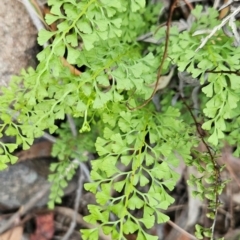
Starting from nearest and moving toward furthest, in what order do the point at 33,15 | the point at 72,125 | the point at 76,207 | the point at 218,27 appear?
the point at 218,27, the point at 33,15, the point at 72,125, the point at 76,207

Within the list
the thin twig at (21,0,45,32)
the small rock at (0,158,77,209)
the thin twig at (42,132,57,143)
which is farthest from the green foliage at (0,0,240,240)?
the small rock at (0,158,77,209)

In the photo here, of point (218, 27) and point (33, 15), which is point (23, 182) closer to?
point (33, 15)

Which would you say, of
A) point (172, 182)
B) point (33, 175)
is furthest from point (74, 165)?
point (172, 182)

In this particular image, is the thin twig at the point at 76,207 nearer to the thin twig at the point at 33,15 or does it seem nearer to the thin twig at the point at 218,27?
the thin twig at the point at 33,15

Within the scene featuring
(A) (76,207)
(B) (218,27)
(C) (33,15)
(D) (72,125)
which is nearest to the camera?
(B) (218,27)

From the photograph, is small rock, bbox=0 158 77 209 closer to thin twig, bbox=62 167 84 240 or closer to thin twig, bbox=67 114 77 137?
thin twig, bbox=62 167 84 240

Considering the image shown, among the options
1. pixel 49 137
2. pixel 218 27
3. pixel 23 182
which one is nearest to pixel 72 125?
pixel 49 137

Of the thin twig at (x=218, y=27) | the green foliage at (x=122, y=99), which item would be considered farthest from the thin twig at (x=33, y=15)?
the thin twig at (x=218, y=27)

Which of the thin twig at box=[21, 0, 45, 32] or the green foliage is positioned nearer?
the green foliage
